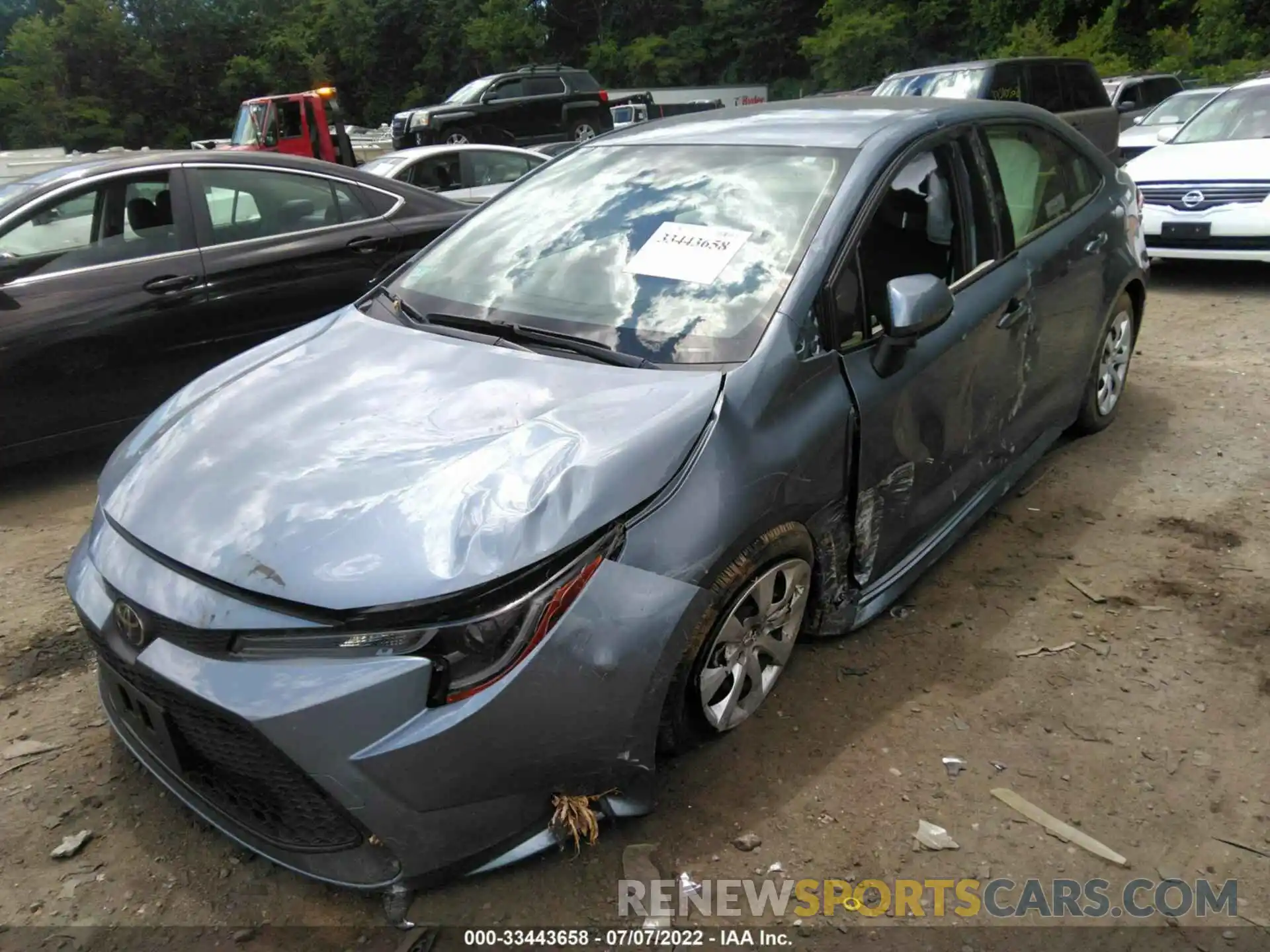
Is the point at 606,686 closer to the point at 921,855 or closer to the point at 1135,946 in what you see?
the point at 921,855

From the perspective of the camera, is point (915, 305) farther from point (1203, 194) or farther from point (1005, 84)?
point (1005, 84)

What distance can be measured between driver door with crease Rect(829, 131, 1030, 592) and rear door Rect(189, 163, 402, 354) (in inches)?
129

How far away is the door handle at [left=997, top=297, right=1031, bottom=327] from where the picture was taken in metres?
3.31

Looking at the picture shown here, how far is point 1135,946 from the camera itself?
2.04m

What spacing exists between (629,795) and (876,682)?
103 cm

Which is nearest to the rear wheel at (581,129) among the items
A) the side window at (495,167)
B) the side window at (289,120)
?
the side window at (289,120)

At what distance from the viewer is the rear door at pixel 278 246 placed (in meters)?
4.83

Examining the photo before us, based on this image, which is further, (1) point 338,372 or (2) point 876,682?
(2) point 876,682

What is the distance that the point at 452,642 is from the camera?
1.91m

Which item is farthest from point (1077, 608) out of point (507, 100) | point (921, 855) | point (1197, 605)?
point (507, 100)

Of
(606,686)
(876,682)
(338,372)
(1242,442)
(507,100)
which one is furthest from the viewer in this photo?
(507,100)

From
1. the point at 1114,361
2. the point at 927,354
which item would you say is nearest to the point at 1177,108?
the point at 1114,361

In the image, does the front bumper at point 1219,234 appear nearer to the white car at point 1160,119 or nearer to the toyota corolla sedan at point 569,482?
the toyota corolla sedan at point 569,482

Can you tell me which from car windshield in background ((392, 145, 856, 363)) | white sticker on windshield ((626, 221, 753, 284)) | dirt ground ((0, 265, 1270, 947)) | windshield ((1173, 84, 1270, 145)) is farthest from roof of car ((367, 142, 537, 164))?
white sticker on windshield ((626, 221, 753, 284))
